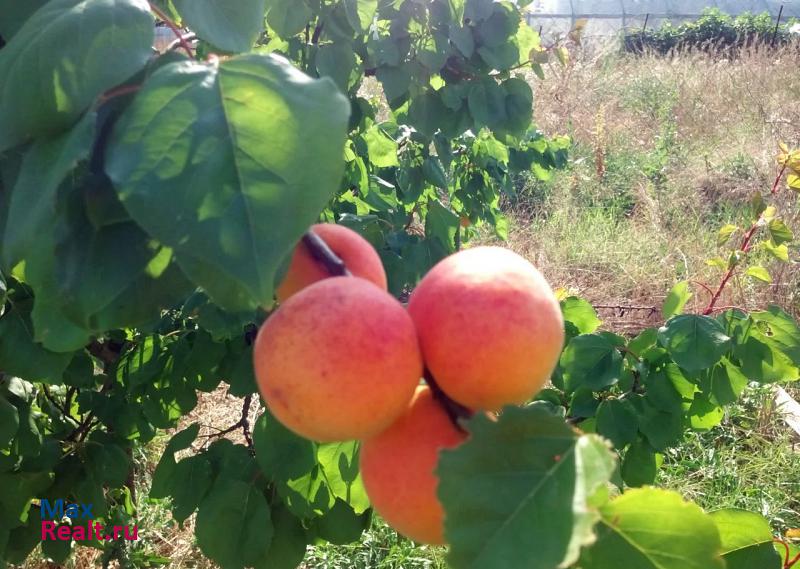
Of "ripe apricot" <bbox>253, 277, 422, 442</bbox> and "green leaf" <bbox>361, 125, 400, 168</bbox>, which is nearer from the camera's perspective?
"ripe apricot" <bbox>253, 277, 422, 442</bbox>

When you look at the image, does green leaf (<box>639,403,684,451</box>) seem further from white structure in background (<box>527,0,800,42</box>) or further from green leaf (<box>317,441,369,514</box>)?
white structure in background (<box>527,0,800,42</box>)

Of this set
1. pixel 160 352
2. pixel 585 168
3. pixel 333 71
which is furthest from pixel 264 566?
pixel 585 168

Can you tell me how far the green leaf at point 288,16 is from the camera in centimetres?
133

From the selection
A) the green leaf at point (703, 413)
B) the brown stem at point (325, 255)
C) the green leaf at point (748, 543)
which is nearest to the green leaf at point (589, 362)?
the green leaf at point (703, 413)

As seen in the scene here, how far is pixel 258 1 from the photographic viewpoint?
2.43 feet

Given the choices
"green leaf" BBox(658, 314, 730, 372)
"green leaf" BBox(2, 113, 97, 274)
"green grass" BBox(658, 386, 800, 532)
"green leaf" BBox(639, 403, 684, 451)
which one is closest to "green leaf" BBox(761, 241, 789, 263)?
"green leaf" BBox(658, 314, 730, 372)

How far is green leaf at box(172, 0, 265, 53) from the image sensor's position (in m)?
0.67

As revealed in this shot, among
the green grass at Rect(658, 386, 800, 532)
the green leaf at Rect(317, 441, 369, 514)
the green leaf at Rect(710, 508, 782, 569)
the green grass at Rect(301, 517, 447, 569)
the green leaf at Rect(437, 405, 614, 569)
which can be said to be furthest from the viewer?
the green grass at Rect(658, 386, 800, 532)

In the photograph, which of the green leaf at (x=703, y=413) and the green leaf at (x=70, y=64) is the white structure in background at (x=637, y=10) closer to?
the green leaf at (x=703, y=413)

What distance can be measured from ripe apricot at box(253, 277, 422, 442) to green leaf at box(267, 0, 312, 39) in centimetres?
99

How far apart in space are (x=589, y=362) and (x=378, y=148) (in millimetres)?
985

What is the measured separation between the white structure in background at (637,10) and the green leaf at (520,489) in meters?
16.5

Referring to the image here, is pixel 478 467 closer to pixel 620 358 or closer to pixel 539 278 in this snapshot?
pixel 539 278

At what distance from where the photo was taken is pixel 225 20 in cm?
71
